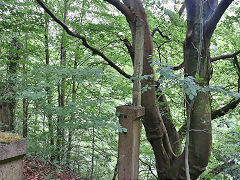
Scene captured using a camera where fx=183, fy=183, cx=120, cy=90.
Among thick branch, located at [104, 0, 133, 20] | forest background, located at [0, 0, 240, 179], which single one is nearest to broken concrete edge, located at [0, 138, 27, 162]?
forest background, located at [0, 0, 240, 179]

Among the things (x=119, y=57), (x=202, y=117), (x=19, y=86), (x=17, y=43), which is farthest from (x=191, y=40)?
(x=17, y=43)

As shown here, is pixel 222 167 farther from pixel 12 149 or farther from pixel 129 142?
pixel 12 149

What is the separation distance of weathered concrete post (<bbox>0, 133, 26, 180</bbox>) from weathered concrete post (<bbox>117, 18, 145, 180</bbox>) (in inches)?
37.1

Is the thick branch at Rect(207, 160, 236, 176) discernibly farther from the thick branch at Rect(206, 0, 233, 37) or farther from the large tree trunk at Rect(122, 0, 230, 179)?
the thick branch at Rect(206, 0, 233, 37)

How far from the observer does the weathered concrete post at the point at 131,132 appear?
1.74m

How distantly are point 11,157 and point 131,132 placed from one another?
3.36 feet

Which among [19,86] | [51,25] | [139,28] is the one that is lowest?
[19,86]

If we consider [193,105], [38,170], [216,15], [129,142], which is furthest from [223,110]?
[38,170]

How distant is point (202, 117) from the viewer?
272cm

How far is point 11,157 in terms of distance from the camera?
967 millimetres

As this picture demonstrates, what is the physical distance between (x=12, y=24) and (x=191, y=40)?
9.54 feet

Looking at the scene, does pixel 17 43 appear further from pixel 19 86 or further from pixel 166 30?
pixel 166 30

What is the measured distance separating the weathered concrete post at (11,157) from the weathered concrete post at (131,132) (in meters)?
0.94

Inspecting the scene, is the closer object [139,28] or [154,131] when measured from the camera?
[139,28]
